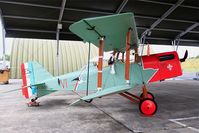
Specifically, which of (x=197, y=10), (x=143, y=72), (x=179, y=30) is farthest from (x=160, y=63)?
(x=179, y=30)

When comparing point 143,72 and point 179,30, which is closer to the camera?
point 143,72

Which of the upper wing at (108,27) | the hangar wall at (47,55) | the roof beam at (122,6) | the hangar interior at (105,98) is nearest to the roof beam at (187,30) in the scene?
the hangar interior at (105,98)

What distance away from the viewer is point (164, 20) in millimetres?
12094

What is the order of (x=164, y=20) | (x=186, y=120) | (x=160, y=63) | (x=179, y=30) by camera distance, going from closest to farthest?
(x=186, y=120) → (x=160, y=63) → (x=164, y=20) → (x=179, y=30)

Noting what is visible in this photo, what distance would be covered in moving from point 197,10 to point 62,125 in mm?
10286

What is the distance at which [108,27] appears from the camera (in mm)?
4301

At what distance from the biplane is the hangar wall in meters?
18.6

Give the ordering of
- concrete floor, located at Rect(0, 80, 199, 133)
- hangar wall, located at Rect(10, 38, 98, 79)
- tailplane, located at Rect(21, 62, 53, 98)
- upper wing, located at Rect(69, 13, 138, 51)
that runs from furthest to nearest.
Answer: hangar wall, located at Rect(10, 38, 98, 79) → tailplane, located at Rect(21, 62, 53, 98) → upper wing, located at Rect(69, 13, 138, 51) → concrete floor, located at Rect(0, 80, 199, 133)

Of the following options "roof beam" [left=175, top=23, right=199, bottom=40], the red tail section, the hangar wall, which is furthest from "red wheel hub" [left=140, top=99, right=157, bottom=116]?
the hangar wall

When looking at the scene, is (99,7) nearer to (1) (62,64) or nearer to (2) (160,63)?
(2) (160,63)

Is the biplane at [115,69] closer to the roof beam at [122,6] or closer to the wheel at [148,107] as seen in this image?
the wheel at [148,107]

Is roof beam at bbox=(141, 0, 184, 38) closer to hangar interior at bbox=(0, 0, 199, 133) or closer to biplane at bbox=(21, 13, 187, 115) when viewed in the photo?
hangar interior at bbox=(0, 0, 199, 133)

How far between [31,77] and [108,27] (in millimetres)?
3325

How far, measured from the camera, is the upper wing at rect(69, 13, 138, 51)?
3908 millimetres
